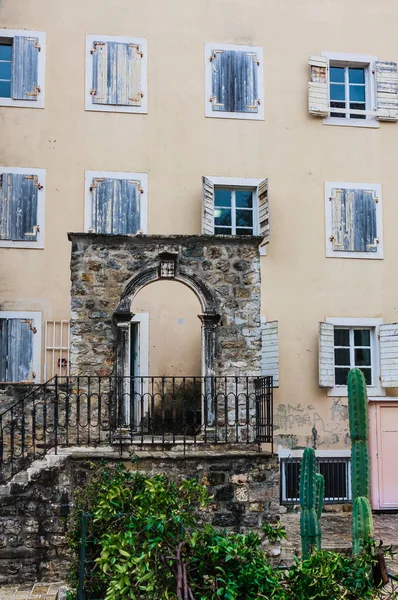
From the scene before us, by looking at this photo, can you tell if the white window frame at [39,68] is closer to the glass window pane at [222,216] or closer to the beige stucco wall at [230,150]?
the beige stucco wall at [230,150]

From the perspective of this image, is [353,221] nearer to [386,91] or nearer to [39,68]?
[386,91]

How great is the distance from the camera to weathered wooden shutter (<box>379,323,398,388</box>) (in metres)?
14.3

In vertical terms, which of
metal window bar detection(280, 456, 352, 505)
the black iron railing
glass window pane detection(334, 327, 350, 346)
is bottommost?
metal window bar detection(280, 456, 352, 505)

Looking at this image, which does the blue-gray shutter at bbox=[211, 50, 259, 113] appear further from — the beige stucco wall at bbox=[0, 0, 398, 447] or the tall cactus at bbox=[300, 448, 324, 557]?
the tall cactus at bbox=[300, 448, 324, 557]

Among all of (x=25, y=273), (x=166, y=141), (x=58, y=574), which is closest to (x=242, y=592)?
(x=58, y=574)

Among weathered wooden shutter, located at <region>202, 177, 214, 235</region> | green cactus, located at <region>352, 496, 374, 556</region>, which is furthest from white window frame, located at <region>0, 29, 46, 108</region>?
green cactus, located at <region>352, 496, 374, 556</region>

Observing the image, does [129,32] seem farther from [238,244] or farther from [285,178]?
[238,244]

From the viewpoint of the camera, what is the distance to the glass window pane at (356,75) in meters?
15.4

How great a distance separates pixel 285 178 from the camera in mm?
14672

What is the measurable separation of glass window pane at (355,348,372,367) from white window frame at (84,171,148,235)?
4377 millimetres

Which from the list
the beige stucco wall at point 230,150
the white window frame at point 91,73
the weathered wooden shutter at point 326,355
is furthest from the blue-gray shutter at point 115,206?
the weathered wooden shutter at point 326,355

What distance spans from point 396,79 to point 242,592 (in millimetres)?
12440

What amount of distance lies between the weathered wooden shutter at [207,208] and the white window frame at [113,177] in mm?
1002

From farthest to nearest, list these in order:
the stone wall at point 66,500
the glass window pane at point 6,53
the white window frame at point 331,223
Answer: the white window frame at point 331,223, the glass window pane at point 6,53, the stone wall at point 66,500
